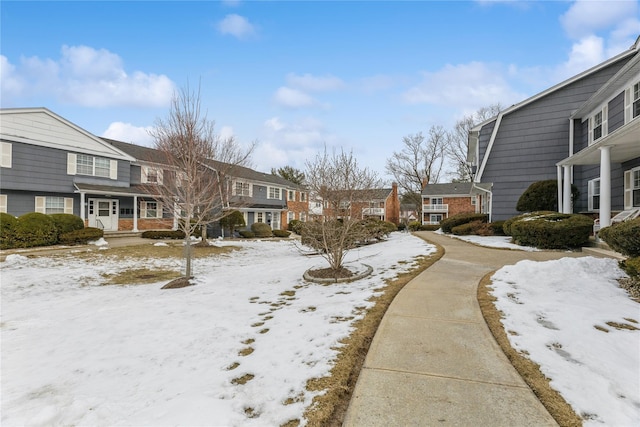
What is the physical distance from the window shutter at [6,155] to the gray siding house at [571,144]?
25.9 metres

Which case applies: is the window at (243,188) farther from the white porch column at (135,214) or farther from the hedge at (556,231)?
the hedge at (556,231)

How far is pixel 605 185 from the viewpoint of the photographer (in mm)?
9547

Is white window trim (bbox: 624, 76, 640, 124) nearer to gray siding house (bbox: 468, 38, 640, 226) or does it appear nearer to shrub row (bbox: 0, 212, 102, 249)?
gray siding house (bbox: 468, 38, 640, 226)

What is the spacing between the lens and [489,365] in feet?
9.95

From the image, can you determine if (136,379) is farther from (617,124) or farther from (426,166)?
(426,166)

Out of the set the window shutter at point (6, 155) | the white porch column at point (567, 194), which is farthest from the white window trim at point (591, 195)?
the window shutter at point (6, 155)

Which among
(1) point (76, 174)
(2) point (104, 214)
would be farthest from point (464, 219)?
(1) point (76, 174)

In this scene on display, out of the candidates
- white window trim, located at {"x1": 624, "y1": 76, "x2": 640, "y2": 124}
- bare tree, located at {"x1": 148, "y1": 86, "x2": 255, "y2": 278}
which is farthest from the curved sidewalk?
white window trim, located at {"x1": 624, "y1": 76, "x2": 640, "y2": 124}

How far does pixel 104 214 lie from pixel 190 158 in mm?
15885

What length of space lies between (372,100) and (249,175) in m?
14.9

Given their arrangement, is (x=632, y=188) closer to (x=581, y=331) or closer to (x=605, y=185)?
(x=605, y=185)

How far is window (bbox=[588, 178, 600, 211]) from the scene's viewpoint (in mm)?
12729

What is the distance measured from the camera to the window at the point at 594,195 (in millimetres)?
12729

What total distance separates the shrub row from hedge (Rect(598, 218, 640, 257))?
19869 millimetres
